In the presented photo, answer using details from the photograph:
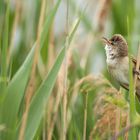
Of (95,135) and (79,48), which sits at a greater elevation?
(79,48)

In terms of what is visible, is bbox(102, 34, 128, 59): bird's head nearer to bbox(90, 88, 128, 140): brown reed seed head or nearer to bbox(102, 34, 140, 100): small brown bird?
bbox(102, 34, 140, 100): small brown bird

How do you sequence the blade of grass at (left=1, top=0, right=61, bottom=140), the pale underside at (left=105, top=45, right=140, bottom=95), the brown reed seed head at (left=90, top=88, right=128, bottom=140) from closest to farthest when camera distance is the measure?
the blade of grass at (left=1, top=0, right=61, bottom=140), the brown reed seed head at (left=90, top=88, right=128, bottom=140), the pale underside at (left=105, top=45, right=140, bottom=95)

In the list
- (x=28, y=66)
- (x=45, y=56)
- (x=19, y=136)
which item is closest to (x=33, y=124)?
(x=19, y=136)

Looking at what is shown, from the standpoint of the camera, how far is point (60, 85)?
274 cm

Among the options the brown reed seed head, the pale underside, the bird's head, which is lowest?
the brown reed seed head

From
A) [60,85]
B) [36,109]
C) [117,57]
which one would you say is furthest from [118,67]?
[36,109]

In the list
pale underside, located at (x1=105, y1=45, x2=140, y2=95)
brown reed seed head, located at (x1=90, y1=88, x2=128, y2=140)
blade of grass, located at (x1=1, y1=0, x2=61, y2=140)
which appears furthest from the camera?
pale underside, located at (x1=105, y1=45, x2=140, y2=95)

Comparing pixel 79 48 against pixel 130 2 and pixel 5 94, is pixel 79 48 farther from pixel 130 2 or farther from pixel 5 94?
pixel 5 94

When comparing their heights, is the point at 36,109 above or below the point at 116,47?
below

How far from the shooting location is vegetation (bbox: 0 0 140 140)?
2.03 meters

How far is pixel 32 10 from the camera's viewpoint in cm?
358

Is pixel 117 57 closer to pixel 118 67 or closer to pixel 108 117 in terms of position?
pixel 118 67

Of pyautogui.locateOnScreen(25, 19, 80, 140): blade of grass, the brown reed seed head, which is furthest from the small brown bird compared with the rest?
pyautogui.locateOnScreen(25, 19, 80, 140): blade of grass

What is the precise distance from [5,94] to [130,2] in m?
1.93
